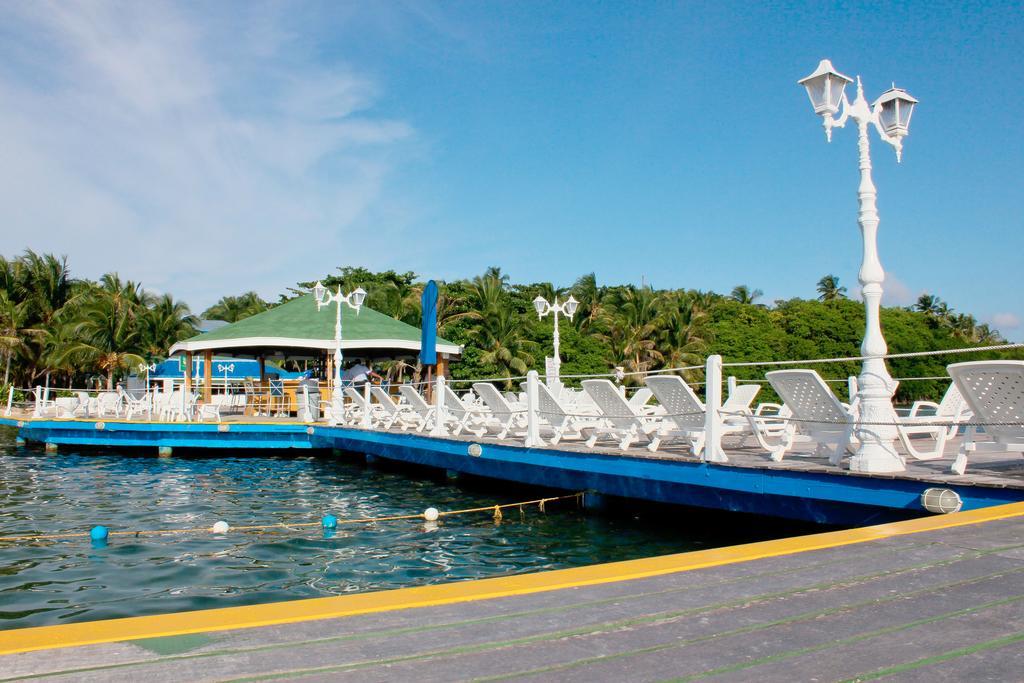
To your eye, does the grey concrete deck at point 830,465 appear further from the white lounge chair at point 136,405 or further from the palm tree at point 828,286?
the palm tree at point 828,286

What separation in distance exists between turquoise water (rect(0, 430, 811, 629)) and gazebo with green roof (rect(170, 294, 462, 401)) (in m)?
9.32

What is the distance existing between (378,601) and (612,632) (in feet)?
2.77

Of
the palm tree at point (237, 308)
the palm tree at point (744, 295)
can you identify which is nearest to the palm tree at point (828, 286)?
the palm tree at point (744, 295)

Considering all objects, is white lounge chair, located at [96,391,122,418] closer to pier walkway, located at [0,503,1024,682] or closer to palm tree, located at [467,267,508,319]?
palm tree, located at [467,267,508,319]

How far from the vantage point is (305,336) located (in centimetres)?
2502

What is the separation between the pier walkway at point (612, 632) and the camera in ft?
7.47

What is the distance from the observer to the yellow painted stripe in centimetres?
250

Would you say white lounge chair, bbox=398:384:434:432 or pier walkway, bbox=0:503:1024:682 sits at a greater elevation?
white lounge chair, bbox=398:384:434:432

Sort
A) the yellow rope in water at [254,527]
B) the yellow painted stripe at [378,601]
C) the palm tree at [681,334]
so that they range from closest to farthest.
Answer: the yellow painted stripe at [378,601]
the yellow rope in water at [254,527]
the palm tree at [681,334]

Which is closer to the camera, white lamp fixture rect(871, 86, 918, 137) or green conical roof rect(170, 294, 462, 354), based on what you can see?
white lamp fixture rect(871, 86, 918, 137)

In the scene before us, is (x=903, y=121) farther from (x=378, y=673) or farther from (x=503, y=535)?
(x=378, y=673)

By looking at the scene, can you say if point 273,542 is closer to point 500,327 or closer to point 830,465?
point 830,465

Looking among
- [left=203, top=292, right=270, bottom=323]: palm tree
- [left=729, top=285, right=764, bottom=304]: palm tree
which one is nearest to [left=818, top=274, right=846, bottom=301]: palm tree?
[left=729, top=285, right=764, bottom=304]: palm tree

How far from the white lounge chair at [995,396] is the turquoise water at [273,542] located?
3032 millimetres
